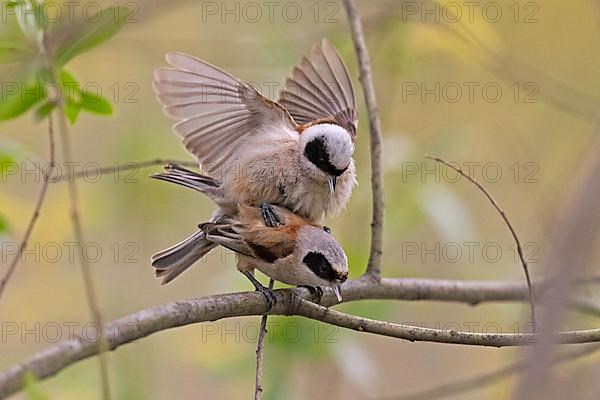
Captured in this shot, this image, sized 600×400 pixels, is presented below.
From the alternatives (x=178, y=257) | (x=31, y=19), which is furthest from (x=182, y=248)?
(x=31, y=19)

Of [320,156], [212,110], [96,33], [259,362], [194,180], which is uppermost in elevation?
[96,33]

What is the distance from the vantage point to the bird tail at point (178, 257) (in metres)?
3.04

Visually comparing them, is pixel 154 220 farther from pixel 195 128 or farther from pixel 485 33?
pixel 485 33

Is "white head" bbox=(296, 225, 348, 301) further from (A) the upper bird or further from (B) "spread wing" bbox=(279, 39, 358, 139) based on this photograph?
(B) "spread wing" bbox=(279, 39, 358, 139)

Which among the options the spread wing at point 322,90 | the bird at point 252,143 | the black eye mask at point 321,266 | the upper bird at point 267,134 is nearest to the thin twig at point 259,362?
the black eye mask at point 321,266

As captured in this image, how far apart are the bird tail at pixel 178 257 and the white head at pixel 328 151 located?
1.64 ft

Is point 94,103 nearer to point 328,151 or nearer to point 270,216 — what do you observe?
point 270,216

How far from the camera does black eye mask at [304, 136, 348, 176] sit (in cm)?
318

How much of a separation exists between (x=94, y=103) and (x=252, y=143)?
1.12 metres

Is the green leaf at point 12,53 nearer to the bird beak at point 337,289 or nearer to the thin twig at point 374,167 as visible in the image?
the bird beak at point 337,289

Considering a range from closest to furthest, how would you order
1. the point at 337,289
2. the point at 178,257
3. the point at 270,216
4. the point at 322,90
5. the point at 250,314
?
the point at 250,314
the point at 337,289
the point at 270,216
the point at 178,257
the point at 322,90

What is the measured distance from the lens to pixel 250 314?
2316mm

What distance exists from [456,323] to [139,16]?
2370mm

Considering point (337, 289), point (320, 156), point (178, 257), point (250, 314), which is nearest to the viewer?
point (250, 314)
